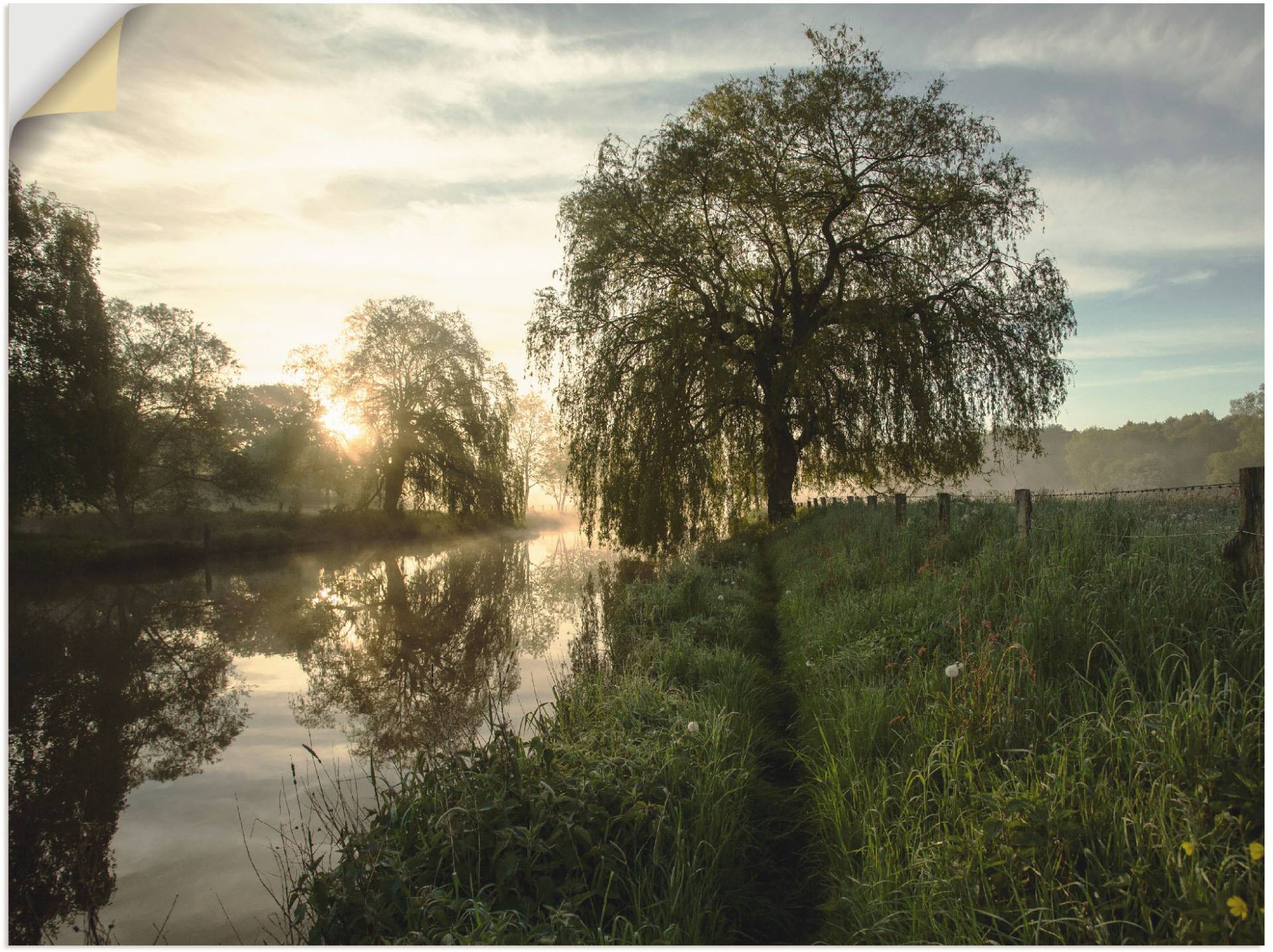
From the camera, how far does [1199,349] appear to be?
2.54 m

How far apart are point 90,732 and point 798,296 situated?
12.3 metres

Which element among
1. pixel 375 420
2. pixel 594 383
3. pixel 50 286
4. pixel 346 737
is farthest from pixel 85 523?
pixel 346 737

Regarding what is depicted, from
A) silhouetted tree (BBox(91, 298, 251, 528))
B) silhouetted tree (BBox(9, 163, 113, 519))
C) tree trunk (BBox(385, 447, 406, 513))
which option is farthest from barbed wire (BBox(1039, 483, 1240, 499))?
tree trunk (BBox(385, 447, 406, 513))

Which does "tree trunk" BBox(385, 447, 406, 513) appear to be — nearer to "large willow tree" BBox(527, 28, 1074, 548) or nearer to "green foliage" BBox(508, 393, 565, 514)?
"large willow tree" BBox(527, 28, 1074, 548)

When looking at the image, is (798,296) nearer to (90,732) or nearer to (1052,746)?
(1052,746)

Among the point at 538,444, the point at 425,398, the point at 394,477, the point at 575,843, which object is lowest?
the point at 575,843

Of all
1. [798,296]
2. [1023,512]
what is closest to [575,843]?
[1023,512]

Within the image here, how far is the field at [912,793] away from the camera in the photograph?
1.69m

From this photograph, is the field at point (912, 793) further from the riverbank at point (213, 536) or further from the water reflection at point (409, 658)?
the riverbank at point (213, 536)

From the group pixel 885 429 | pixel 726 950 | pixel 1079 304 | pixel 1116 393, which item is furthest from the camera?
pixel 885 429

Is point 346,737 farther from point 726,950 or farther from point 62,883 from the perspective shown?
point 726,950

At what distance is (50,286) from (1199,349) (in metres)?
11.3

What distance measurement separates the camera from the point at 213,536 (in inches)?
685

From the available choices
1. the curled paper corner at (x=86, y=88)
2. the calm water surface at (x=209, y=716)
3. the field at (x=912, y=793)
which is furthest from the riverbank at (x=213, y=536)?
the field at (x=912, y=793)
